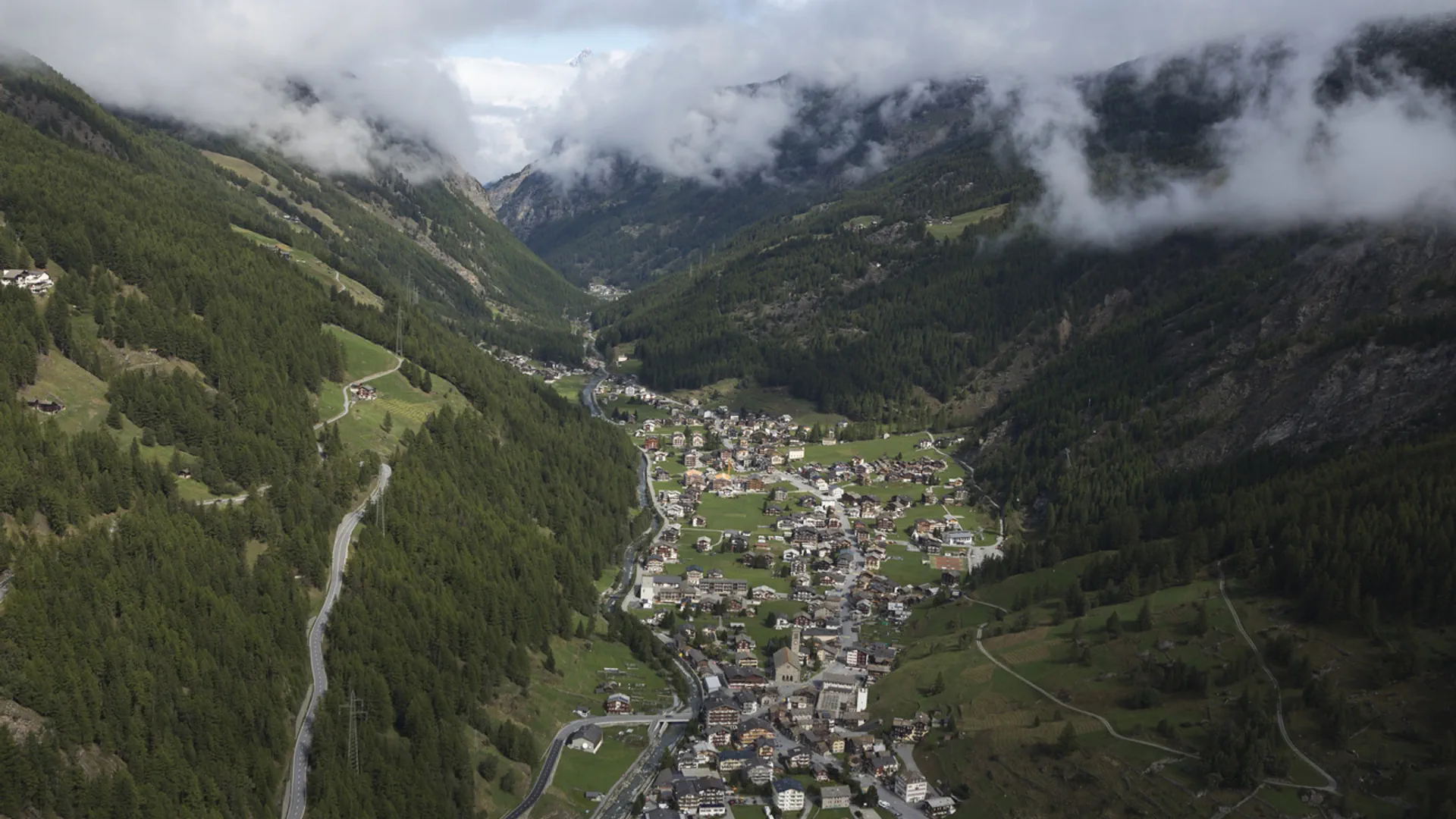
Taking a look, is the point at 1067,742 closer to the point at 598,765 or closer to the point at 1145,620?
the point at 1145,620

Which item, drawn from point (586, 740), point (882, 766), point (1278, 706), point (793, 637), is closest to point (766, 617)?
point (793, 637)

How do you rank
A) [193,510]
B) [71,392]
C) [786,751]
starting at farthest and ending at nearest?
1. [71,392]
2. [193,510]
3. [786,751]

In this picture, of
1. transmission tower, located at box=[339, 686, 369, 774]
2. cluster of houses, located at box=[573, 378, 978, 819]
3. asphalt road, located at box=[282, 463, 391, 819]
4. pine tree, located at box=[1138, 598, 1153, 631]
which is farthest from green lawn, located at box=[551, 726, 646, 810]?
pine tree, located at box=[1138, 598, 1153, 631]

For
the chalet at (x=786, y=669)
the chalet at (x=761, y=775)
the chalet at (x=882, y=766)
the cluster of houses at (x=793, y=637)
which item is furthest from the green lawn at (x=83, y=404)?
the chalet at (x=882, y=766)

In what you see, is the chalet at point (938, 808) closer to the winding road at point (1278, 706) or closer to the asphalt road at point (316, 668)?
the winding road at point (1278, 706)

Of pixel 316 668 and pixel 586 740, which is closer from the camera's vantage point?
pixel 316 668

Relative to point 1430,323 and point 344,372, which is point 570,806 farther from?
point 1430,323
